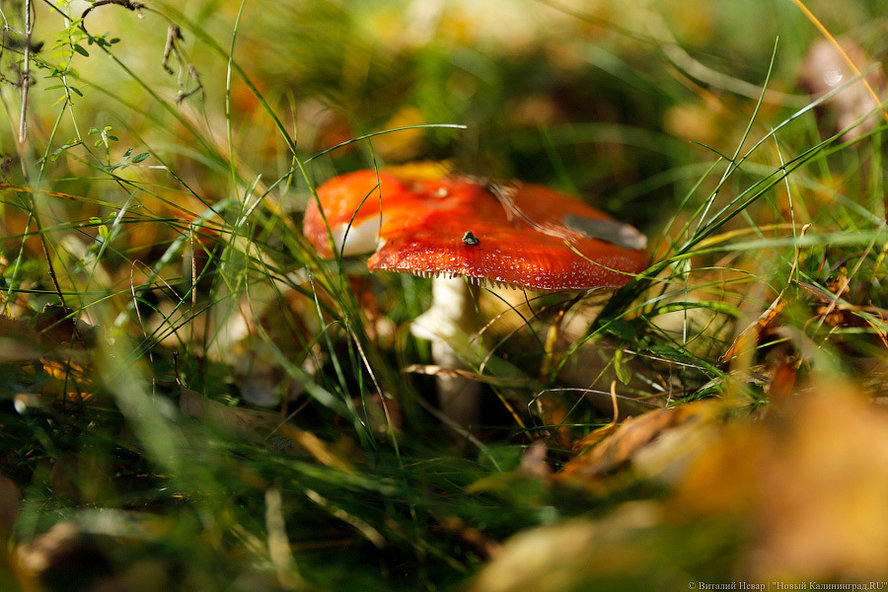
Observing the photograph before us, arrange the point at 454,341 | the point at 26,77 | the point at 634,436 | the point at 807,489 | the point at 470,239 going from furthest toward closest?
the point at 454,341
the point at 470,239
the point at 26,77
the point at 634,436
the point at 807,489

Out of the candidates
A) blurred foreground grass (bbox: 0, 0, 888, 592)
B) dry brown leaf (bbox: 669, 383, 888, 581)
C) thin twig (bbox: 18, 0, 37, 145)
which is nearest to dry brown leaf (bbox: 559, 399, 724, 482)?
blurred foreground grass (bbox: 0, 0, 888, 592)

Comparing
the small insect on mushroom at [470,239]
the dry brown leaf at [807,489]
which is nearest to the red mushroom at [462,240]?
the small insect on mushroom at [470,239]

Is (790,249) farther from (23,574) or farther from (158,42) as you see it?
(158,42)

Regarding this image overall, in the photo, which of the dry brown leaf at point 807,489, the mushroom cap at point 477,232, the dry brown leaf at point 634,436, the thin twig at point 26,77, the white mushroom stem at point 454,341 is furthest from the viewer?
the white mushroom stem at point 454,341

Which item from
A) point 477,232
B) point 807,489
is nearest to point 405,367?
point 477,232

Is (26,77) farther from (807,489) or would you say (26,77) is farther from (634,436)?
(807,489)

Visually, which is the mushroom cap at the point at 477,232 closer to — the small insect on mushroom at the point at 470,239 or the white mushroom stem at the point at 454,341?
the small insect on mushroom at the point at 470,239

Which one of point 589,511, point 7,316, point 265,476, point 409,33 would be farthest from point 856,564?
point 409,33
